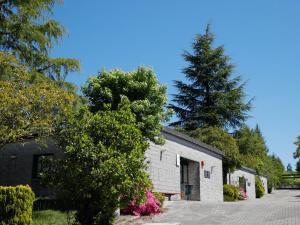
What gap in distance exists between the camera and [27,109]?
1284cm

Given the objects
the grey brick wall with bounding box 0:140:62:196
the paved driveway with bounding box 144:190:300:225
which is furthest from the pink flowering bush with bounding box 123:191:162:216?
the grey brick wall with bounding box 0:140:62:196

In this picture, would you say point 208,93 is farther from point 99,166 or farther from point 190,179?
point 99,166

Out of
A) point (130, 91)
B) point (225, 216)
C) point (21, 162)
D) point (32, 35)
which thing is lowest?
point (225, 216)

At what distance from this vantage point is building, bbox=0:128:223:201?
19.0 m

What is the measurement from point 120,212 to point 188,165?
11.6 meters

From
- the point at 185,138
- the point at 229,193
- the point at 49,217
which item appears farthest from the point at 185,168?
the point at 49,217

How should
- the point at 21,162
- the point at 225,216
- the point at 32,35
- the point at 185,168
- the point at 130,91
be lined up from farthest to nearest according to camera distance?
the point at 185,168 → the point at 32,35 → the point at 21,162 → the point at 130,91 → the point at 225,216

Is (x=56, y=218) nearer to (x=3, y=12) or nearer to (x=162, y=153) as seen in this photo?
(x=162, y=153)

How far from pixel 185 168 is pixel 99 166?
14887 mm

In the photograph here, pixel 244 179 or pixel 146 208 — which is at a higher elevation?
pixel 244 179

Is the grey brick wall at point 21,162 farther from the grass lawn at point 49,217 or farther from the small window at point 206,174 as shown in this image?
the small window at point 206,174

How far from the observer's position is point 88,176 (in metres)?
11.6

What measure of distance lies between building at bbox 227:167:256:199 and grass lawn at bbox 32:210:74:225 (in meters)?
23.8

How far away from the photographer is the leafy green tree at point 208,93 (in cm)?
4141
